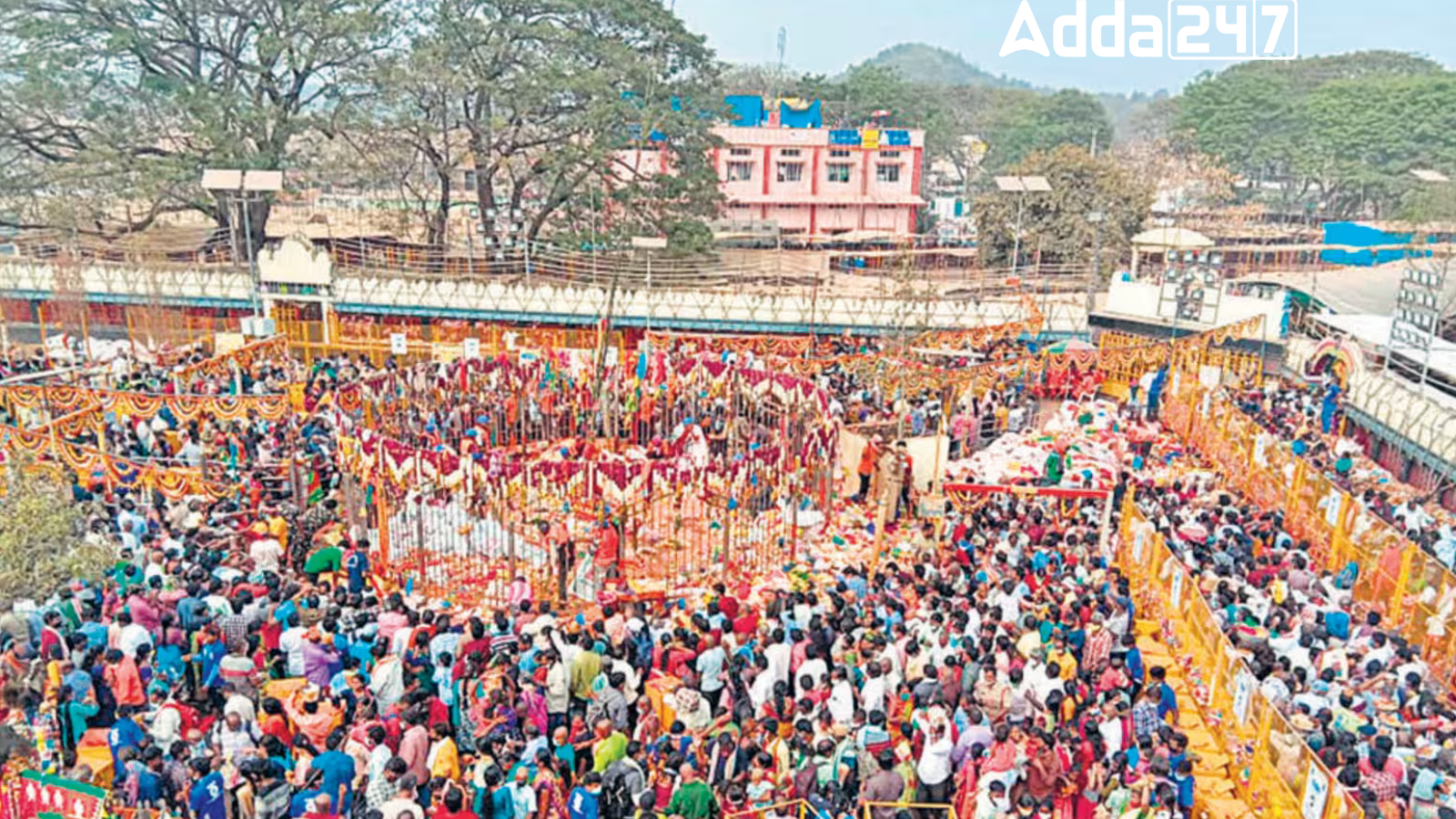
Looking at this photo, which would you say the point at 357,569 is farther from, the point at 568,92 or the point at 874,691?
the point at 568,92

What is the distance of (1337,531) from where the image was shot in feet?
44.4

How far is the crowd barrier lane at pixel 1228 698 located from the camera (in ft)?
27.2

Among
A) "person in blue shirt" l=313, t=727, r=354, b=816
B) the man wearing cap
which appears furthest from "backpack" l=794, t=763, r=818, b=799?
the man wearing cap

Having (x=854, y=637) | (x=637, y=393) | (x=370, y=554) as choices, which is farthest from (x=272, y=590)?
(x=637, y=393)

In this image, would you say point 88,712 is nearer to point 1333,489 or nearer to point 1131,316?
point 1333,489

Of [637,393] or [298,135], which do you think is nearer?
[637,393]

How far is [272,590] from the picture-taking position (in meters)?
10.8

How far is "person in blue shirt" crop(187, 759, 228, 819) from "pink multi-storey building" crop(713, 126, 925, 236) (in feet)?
138

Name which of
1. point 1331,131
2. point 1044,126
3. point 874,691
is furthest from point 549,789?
point 1044,126

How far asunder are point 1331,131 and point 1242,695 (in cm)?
5655

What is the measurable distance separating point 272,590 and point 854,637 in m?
5.63

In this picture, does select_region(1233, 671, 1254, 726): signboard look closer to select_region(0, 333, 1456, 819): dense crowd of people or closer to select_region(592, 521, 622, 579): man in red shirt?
select_region(0, 333, 1456, 819): dense crowd of people

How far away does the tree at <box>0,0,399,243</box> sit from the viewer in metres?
29.2

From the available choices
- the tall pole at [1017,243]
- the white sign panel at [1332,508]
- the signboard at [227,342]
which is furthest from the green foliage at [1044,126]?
the white sign panel at [1332,508]
